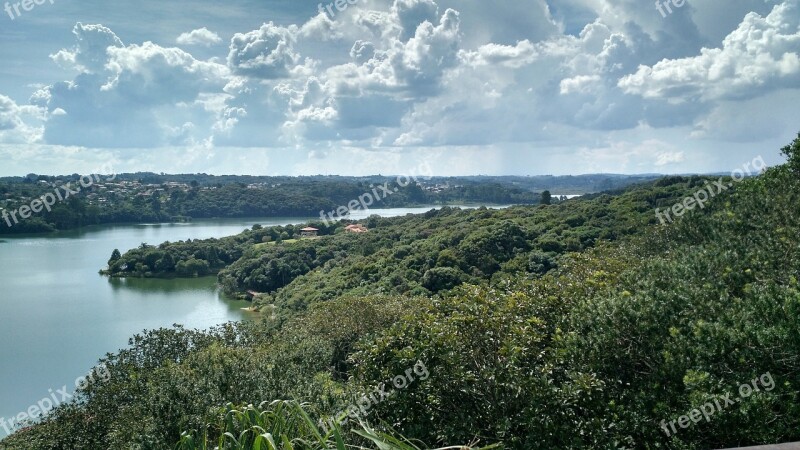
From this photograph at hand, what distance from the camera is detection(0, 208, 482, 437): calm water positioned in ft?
99.3

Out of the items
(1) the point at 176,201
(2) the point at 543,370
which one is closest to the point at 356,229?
(1) the point at 176,201

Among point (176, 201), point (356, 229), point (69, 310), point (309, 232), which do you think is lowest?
point (69, 310)

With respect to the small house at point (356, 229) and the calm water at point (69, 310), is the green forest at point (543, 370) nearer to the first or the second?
the calm water at point (69, 310)

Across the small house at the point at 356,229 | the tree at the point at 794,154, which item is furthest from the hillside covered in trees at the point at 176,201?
the tree at the point at 794,154

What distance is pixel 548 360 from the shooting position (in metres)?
8.65

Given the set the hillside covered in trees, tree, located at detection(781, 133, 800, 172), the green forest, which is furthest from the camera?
the hillside covered in trees

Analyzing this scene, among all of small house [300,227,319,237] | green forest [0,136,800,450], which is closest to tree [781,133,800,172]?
green forest [0,136,800,450]

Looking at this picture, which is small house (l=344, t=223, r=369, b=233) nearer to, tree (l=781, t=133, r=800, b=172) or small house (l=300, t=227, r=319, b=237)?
small house (l=300, t=227, r=319, b=237)

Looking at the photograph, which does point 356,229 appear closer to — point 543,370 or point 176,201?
point 176,201

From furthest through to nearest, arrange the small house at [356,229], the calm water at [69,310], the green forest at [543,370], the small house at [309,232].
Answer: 1. the small house at [309,232]
2. the small house at [356,229]
3. the calm water at [69,310]
4. the green forest at [543,370]

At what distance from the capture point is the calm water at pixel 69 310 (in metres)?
30.3

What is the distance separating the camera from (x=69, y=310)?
44875mm

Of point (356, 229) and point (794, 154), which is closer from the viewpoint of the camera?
point (794, 154)

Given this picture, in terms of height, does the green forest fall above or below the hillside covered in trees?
above
